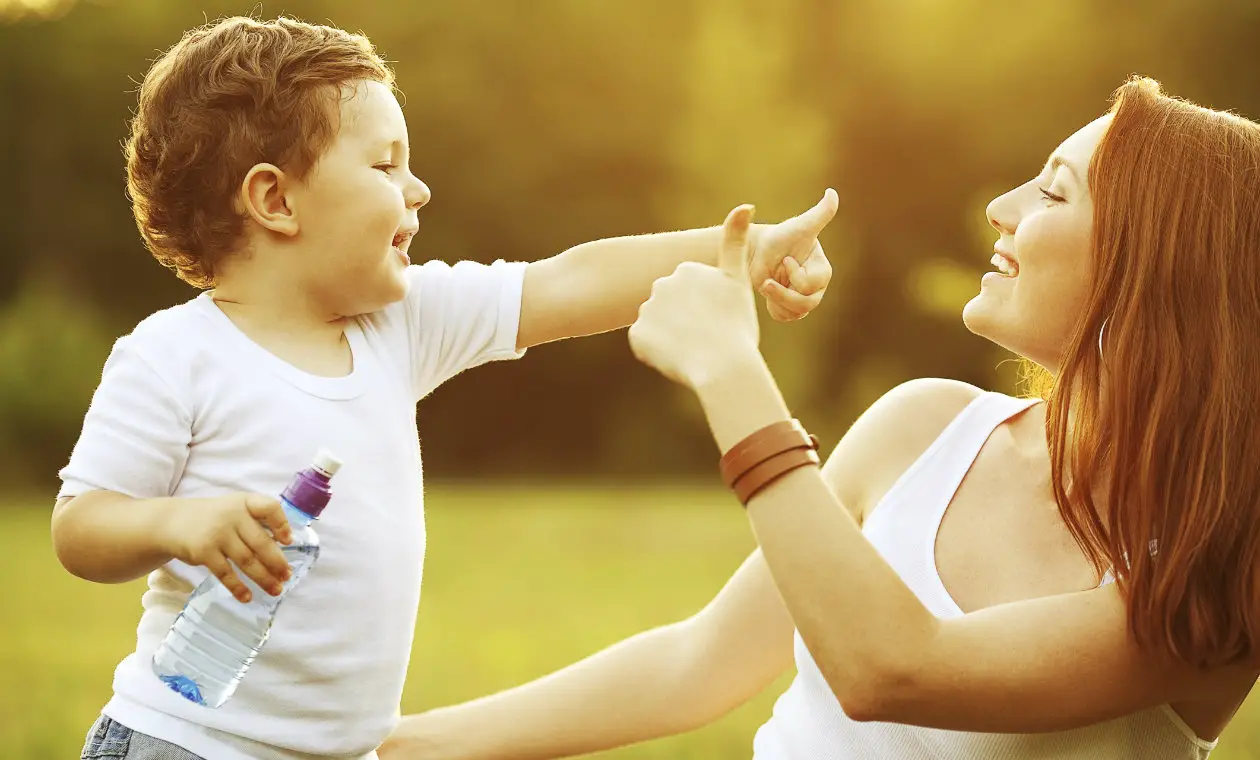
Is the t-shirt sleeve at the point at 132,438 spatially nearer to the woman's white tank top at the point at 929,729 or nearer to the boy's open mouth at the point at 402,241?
the boy's open mouth at the point at 402,241

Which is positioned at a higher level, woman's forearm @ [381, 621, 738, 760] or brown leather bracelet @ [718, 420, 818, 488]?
brown leather bracelet @ [718, 420, 818, 488]

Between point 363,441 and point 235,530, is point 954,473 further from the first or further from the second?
point 235,530

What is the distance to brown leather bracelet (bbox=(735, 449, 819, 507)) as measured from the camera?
4.90 ft

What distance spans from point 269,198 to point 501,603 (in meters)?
6.29

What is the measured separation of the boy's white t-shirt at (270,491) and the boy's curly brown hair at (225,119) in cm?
12

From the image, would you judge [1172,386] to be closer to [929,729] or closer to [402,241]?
[929,729]

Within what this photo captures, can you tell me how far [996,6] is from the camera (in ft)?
44.5

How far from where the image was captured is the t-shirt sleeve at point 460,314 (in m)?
1.77

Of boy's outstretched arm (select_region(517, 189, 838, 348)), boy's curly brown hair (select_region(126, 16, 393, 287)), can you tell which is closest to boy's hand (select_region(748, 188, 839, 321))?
boy's outstretched arm (select_region(517, 189, 838, 348))

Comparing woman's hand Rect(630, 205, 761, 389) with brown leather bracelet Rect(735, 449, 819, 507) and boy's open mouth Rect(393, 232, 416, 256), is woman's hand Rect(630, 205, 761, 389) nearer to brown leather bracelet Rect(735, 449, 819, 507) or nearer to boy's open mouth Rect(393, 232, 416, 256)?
brown leather bracelet Rect(735, 449, 819, 507)

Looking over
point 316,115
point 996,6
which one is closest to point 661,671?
point 316,115

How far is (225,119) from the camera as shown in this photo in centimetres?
166

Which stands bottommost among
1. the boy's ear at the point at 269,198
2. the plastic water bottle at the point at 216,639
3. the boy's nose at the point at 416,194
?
the plastic water bottle at the point at 216,639

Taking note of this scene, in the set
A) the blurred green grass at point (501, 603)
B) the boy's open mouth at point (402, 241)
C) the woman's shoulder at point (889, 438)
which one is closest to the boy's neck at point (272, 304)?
the boy's open mouth at point (402, 241)
